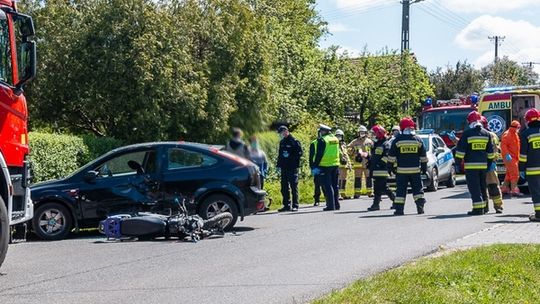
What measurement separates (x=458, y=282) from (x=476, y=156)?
784 cm

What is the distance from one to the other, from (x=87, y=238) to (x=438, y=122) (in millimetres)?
19517

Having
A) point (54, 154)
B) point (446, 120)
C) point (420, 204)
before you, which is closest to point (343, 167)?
point (420, 204)

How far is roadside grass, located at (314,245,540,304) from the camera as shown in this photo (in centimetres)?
751

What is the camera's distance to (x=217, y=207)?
544 inches

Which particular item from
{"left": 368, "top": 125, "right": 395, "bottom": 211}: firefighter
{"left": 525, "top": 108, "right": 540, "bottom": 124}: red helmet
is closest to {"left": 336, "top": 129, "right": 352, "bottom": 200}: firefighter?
{"left": 368, "top": 125, "right": 395, "bottom": 211}: firefighter

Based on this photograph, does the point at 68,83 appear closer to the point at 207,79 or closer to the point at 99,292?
the point at 207,79

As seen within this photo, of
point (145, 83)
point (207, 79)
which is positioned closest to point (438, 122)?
point (207, 79)

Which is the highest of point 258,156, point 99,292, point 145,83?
point 145,83

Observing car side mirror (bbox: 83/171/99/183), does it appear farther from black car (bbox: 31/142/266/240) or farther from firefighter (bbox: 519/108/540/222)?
firefighter (bbox: 519/108/540/222)

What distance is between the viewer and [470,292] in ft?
25.7

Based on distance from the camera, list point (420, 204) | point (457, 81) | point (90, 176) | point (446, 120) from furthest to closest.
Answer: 1. point (457, 81)
2. point (446, 120)
3. point (420, 204)
4. point (90, 176)

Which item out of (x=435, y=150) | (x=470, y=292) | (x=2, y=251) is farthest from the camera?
(x=435, y=150)

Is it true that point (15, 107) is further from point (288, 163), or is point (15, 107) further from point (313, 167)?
point (288, 163)

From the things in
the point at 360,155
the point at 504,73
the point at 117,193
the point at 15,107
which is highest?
the point at 504,73
